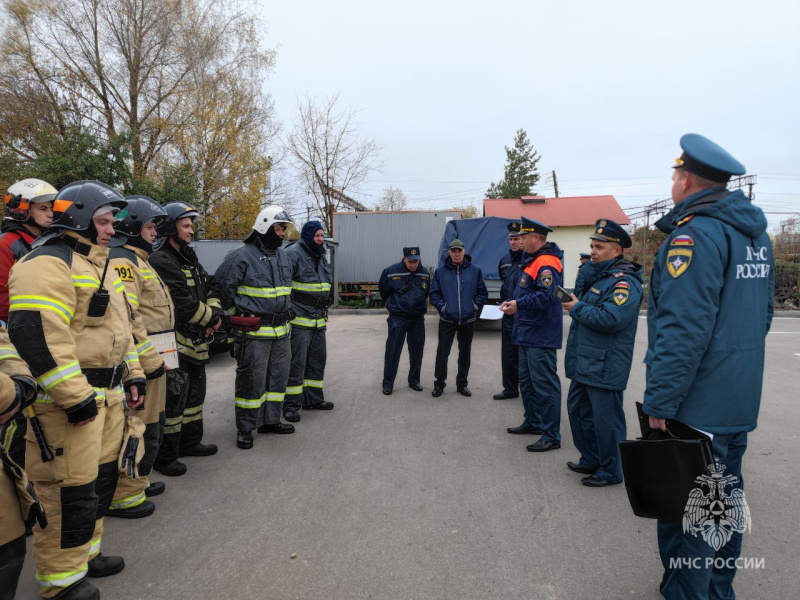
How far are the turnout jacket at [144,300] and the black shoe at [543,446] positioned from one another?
10.6 ft

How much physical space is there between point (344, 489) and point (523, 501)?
135cm

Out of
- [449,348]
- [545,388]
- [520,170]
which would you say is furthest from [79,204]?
[520,170]

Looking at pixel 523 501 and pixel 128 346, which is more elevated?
pixel 128 346

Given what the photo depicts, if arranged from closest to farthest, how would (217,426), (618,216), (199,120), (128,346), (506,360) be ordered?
(128,346)
(217,426)
(506,360)
(199,120)
(618,216)

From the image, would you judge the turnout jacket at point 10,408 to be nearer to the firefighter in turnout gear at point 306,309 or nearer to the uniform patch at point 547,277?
the firefighter in turnout gear at point 306,309

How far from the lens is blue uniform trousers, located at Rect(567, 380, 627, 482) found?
371cm

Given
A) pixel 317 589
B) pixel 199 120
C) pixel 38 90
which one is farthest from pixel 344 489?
pixel 38 90

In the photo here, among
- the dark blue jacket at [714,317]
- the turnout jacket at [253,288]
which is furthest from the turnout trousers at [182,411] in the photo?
the dark blue jacket at [714,317]

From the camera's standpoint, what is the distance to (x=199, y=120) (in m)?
19.0

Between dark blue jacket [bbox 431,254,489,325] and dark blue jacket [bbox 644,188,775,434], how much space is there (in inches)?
164

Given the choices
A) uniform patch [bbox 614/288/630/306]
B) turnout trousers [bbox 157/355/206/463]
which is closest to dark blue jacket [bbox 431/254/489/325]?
uniform patch [bbox 614/288/630/306]

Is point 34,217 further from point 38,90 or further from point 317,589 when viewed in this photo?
point 38,90

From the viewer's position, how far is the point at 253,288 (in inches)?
180

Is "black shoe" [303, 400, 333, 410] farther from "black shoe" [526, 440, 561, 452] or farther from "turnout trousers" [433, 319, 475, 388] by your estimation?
"black shoe" [526, 440, 561, 452]
